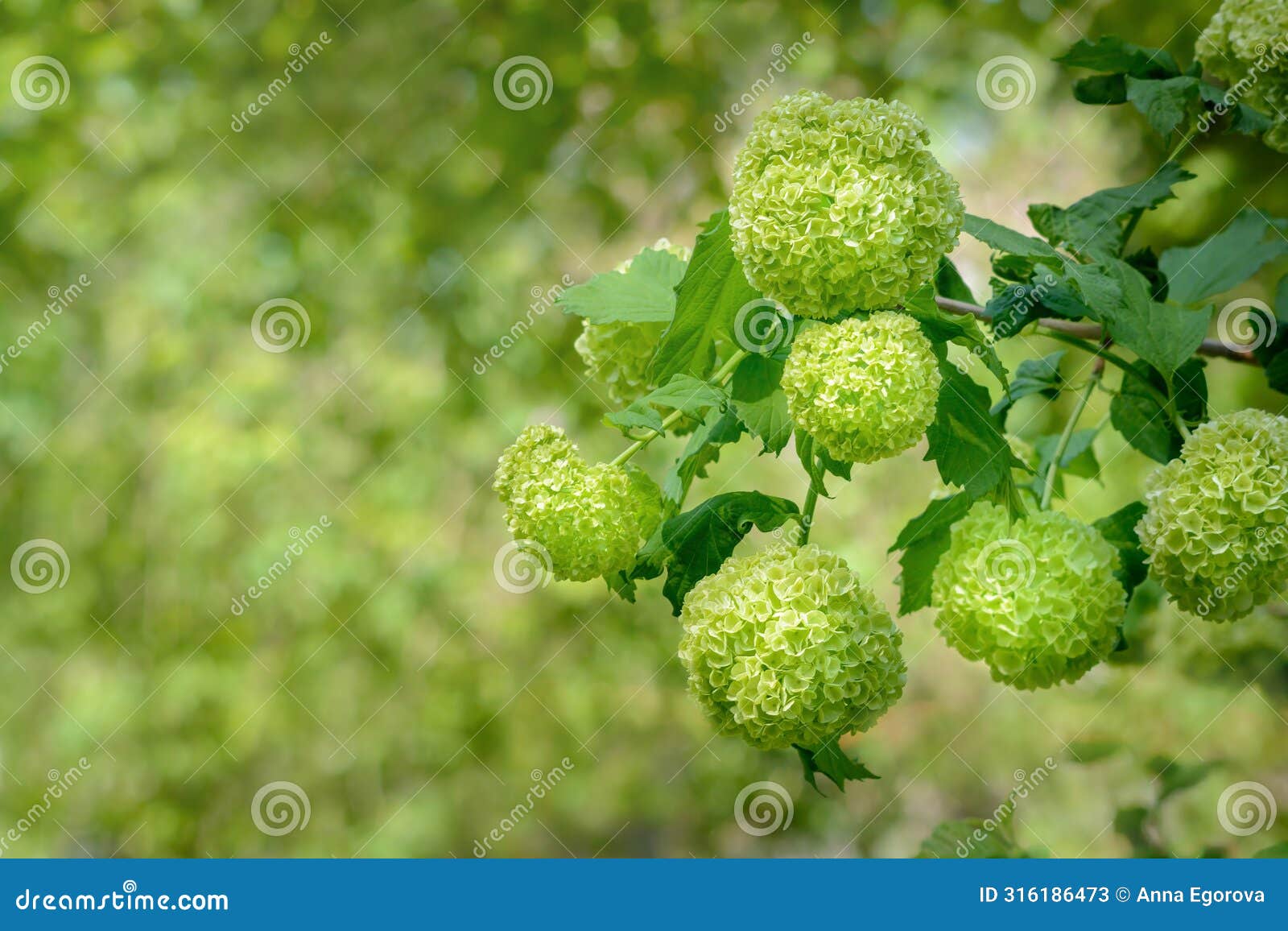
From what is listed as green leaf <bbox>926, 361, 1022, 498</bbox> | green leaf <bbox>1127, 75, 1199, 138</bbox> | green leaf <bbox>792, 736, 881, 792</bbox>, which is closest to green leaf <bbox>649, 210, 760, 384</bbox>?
green leaf <bbox>926, 361, 1022, 498</bbox>

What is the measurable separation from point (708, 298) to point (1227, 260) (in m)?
0.44

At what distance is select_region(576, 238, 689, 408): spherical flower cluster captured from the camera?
715 mm

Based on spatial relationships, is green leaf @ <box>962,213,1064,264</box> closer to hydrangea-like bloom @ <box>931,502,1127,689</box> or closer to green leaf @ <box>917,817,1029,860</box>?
hydrangea-like bloom @ <box>931,502,1127,689</box>

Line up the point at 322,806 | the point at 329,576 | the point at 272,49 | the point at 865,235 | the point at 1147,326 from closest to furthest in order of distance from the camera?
the point at 865,235
the point at 1147,326
the point at 272,49
the point at 329,576
the point at 322,806

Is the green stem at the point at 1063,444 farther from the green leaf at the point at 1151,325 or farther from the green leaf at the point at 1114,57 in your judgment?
the green leaf at the point at 1114,57

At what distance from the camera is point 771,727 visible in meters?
0.55

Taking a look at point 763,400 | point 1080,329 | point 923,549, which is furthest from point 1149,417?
point 763,400

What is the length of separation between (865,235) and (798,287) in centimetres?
4

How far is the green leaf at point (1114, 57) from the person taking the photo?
0.77m

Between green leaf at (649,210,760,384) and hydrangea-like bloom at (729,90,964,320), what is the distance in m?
0.03

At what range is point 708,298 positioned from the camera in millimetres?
608

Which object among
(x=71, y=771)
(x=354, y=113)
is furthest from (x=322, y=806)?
(x=354, y=113)

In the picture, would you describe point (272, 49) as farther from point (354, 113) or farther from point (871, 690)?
point (871, 690)

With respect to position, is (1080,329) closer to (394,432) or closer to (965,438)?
(965,438)
